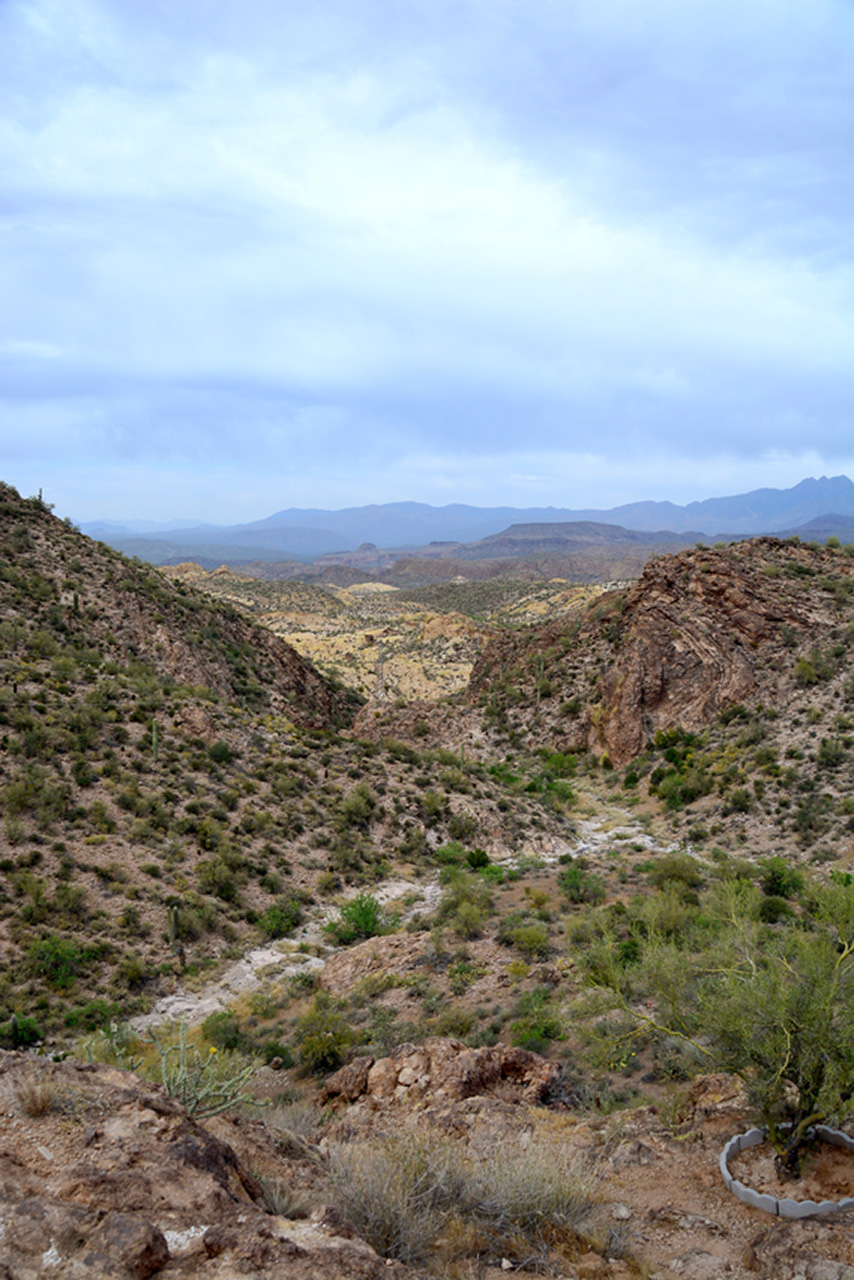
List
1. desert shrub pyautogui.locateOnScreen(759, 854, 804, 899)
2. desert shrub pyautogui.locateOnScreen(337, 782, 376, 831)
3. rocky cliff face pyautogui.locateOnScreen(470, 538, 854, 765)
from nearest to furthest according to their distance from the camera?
desert shrub pyautogui.locateOnScreen(759, 854, 804, 899) → desert shrub pyautogui.locateOnScreen(337, 782, 376, 831) → rocky cliff face pyautogui.locateOnScreen(470, 538, 854, 765)

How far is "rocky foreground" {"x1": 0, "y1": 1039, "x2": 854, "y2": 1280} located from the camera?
3.53m

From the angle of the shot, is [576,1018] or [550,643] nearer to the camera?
[576,1018]

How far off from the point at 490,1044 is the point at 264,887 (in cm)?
887

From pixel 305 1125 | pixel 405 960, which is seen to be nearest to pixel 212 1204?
pixel 305 1125

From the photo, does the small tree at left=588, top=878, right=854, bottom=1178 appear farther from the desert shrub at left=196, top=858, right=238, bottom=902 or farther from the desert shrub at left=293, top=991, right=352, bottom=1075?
the desert shrub at left=196, top=858, right=238, bottom=902

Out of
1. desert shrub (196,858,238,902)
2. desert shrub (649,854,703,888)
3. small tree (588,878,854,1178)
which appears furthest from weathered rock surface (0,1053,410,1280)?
desert shrub (649,854,703,888)

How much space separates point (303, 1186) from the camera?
4.98 metres

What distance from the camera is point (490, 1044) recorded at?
32.4ft

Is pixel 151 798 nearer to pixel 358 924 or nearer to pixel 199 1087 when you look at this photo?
pixel 358 924

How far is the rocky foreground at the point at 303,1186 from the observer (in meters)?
3.53

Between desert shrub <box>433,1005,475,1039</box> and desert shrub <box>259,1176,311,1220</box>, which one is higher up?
desert shrub <box>259,1176,311,1220</box>

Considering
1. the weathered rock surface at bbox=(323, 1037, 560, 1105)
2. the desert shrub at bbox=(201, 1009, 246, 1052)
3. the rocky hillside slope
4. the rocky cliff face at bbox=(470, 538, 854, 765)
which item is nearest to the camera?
the weathered rock surface at bbox=(323, 1037, 560, 1105)

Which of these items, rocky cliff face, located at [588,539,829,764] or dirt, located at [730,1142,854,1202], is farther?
rocky cliff face, located at [588,539,829,764]

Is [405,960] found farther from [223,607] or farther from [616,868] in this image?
[223,607]
